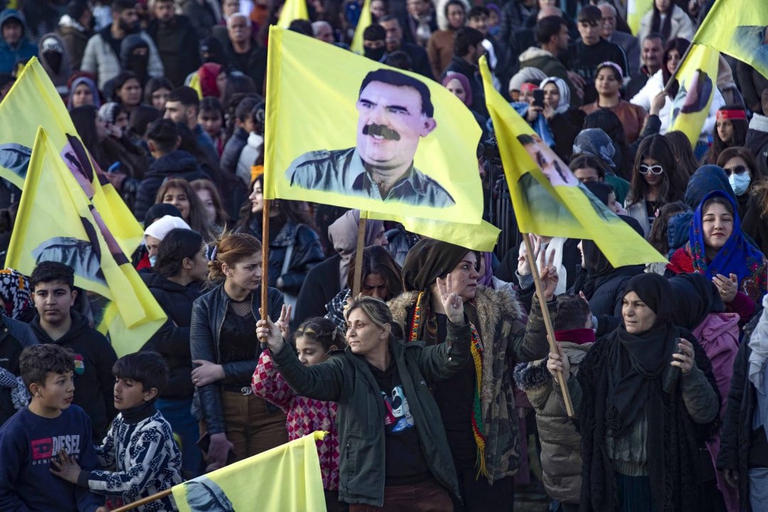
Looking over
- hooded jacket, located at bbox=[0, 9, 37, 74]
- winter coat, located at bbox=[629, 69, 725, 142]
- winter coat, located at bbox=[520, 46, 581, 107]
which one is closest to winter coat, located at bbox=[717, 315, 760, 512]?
winter coat, located at bbox=[629, 69, 725, 142]

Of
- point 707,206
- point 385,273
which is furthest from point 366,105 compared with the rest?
point 707,206

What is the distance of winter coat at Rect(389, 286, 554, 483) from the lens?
309 inches

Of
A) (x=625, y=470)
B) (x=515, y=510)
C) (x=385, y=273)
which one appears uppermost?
(x=385, y=273)

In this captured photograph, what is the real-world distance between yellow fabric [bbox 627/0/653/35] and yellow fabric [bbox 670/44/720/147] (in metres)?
4.06

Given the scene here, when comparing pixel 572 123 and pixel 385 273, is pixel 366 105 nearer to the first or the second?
pixel 385 273

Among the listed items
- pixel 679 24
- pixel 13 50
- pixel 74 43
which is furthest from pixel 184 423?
pixel 74 43

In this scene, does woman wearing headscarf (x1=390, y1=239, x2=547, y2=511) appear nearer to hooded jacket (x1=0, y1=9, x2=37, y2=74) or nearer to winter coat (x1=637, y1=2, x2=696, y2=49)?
winter coat (x1=637, y1=2, x2=696, y2=49)

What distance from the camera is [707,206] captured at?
372 inches

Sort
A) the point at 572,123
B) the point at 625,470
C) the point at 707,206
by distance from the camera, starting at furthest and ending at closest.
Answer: the point at 572,123, the point at 707,206, the point at 625,470

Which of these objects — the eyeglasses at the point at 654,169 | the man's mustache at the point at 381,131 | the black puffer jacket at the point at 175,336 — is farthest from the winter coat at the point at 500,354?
the eyeglasses at the point at 654,169

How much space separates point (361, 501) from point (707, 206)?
11.0ft

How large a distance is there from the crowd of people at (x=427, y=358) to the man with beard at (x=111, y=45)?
19.2 ft

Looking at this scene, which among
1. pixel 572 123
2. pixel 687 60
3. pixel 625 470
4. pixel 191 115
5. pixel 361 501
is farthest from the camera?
pixel 191 115

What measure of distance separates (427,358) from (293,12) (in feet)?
34.4
